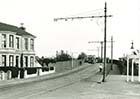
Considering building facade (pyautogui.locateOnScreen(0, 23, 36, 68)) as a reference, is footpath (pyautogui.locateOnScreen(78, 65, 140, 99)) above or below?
below

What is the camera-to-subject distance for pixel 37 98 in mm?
16797

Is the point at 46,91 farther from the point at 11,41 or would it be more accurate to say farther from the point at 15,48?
the point at 15,48

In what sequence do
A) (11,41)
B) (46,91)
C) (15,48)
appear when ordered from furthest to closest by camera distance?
1. (15,48)
2. (11,41)
3. (46,91)

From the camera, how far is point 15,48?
2092 inches

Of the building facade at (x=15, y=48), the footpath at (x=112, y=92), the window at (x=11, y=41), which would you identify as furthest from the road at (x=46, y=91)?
the window at (x=11, y=41)

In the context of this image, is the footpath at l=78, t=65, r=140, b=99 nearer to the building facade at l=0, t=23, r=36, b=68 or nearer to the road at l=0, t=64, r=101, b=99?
the road at l=0, t=64, r=101, b=99

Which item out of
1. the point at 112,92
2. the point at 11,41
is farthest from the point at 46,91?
the point at 11,41

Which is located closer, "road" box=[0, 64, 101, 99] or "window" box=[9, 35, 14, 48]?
"road" box=[0, 64, 101, 99]

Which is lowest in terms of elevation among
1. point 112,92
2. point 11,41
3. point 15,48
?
point 112,92

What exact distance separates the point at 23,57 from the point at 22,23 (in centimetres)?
1370

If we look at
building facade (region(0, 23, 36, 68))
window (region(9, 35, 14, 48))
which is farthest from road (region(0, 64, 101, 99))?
window (region(9, 35, 14, 48))

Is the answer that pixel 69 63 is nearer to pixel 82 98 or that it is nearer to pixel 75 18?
pixel 75 18

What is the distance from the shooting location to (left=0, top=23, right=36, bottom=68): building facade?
49.7 m

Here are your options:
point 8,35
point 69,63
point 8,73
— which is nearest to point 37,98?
point 8,73
